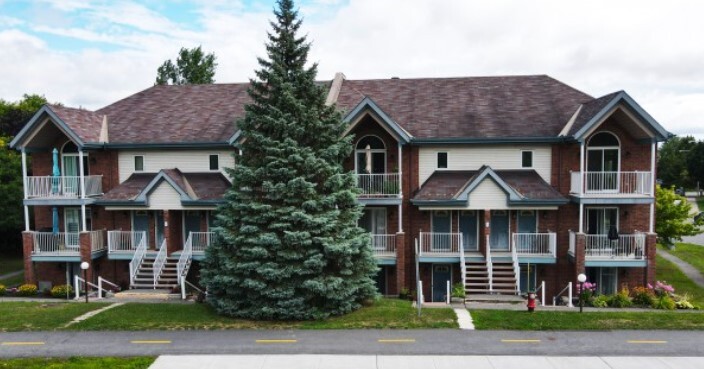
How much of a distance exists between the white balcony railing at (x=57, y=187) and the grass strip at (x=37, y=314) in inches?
210

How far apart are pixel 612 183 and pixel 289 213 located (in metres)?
14.4

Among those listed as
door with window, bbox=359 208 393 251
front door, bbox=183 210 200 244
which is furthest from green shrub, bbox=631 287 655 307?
front door, bbox=183 210 200 244

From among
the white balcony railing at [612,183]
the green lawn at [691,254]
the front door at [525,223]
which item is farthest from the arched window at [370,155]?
the green lawn at [691,254]

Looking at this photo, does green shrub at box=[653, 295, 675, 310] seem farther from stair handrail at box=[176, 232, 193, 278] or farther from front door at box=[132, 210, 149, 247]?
front door at box=[132, 210, 149, 247]

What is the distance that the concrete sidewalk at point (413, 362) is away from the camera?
1345 cm

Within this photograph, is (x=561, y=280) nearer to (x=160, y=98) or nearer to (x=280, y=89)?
(x=280, y=89)

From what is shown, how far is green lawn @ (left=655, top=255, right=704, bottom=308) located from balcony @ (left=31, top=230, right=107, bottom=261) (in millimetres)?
26546

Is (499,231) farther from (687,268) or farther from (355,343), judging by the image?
(687,268)

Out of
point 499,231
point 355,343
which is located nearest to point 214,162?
point 355,343

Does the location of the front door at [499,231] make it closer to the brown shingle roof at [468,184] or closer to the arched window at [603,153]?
the brown shingle roof at [468,184]

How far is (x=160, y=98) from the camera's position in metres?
28.4

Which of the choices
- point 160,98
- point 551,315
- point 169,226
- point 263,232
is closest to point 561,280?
point 551,315

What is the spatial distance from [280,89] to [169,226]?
9391mm

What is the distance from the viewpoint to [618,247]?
21.8 m
